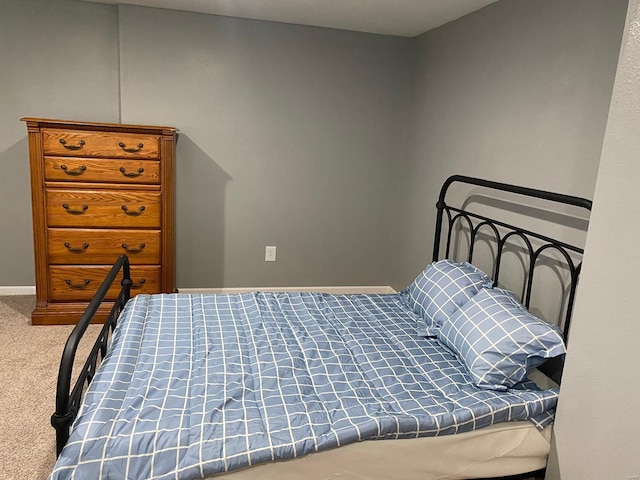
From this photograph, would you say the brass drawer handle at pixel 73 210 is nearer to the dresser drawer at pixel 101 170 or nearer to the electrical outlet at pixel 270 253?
the dresser drawer at pixel 101 170

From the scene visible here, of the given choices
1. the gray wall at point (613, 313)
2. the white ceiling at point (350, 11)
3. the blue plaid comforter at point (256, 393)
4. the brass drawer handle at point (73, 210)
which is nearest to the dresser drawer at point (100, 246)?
the brass drawer handle at point (73, 210)

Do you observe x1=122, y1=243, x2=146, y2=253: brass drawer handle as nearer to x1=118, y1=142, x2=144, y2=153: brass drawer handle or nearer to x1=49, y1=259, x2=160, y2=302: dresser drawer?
x1=49, y1=259, x2=160, y2=302: dresser drawer

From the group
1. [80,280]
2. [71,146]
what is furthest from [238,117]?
[80,280]

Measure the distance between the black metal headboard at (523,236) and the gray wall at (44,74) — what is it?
7.93ft

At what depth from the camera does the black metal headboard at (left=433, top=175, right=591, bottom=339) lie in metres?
2.12

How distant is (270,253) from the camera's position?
13.3ft

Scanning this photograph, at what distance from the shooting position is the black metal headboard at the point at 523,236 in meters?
2.12

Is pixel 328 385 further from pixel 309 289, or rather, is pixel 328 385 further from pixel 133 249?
pixel 309 289

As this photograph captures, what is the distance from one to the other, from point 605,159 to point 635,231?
245mm

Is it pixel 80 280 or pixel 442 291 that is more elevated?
pixel 442 291

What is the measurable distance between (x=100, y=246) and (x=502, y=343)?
97.1 inches

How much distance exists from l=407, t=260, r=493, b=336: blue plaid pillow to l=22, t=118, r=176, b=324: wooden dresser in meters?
1.67

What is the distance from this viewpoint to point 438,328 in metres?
2.39

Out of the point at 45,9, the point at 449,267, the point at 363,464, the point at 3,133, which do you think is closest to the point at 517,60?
the point at 449,267
